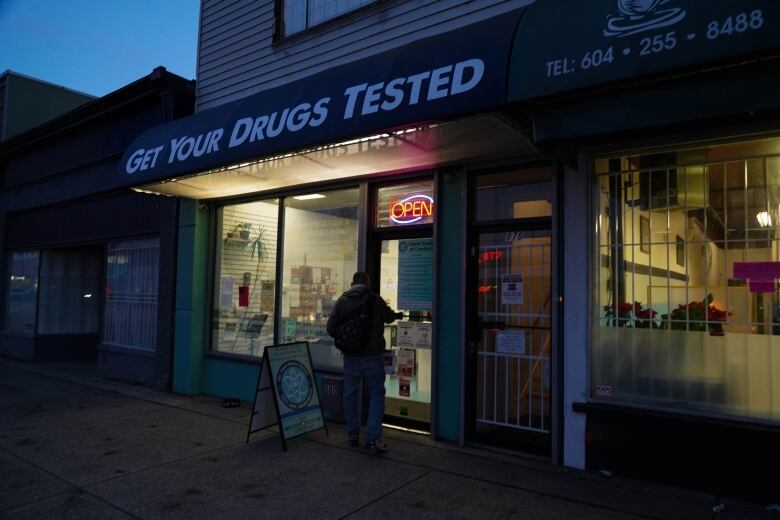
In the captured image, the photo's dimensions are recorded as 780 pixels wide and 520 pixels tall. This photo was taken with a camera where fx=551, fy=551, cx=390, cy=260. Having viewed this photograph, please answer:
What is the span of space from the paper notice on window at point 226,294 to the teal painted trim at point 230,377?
0.79 m

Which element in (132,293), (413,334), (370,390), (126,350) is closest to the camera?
(370,390)

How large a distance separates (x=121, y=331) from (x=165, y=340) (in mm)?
1922

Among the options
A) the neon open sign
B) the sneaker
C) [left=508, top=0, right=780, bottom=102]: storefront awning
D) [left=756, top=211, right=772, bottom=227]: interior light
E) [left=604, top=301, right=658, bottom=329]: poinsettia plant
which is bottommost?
the sneaker

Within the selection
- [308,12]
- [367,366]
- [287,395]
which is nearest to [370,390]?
[367,366]

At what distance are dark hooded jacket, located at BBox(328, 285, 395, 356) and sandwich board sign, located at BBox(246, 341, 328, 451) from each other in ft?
2.35

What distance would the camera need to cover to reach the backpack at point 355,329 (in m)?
5.48

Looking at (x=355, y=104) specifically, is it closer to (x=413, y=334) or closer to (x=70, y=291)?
(x=413, y=334)

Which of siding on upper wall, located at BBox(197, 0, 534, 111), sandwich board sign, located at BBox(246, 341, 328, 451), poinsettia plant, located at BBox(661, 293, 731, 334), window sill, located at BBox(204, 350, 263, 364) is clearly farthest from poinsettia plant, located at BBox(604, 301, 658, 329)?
window sill, located at BBox(204, 350, 263, 364)

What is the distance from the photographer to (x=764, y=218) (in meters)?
4.35

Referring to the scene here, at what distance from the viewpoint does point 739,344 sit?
4375 millimetres

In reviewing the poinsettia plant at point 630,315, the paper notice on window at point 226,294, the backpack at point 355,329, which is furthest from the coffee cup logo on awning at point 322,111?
the poinsettia plant at point 630,315

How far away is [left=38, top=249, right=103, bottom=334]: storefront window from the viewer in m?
12.0

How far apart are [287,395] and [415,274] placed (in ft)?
6.32

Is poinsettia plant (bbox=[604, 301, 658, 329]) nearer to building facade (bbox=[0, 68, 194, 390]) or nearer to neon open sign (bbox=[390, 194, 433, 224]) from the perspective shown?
neon open sign (bbox=[390, 194, 433, 224])
